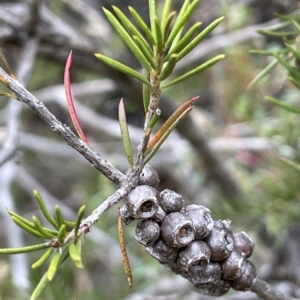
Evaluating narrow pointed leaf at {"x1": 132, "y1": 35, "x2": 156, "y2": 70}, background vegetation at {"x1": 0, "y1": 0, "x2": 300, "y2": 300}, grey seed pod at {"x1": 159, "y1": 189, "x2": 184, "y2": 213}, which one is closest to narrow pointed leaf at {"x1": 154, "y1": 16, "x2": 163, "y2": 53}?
narrow pointed leaf at {"x1": 132, "y1": 35, "x2": 156, "y2": 70}

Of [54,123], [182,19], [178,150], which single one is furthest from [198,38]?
[178,150]

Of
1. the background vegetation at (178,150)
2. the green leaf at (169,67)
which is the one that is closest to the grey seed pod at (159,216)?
the green leaf at (169,67)

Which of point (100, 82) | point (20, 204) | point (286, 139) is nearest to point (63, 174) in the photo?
point (20, 204)

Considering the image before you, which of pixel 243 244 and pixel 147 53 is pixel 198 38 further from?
pixel 243 244

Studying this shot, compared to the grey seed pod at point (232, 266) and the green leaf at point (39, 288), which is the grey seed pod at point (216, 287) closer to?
the grey seed pod at point (232, 266)

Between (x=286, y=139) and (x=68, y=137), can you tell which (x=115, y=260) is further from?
(x=68, y=137)

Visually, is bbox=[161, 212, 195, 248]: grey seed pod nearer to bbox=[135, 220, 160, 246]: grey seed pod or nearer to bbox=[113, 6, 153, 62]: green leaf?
bbox=[135, 220, 160, 246]: grey seed pod

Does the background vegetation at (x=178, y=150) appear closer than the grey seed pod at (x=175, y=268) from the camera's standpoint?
No
